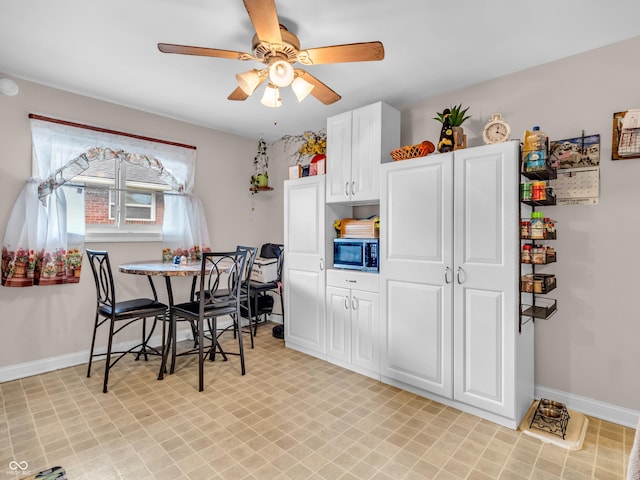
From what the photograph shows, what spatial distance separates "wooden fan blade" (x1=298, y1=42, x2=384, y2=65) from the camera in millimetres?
1781

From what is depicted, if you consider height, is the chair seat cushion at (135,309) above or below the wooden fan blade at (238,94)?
below

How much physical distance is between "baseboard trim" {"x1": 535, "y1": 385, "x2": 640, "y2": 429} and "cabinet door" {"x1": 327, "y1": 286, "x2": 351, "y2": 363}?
58.8 inches

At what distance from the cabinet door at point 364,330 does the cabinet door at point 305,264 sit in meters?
0.37

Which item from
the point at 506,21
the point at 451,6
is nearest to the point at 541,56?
the point at 506,21

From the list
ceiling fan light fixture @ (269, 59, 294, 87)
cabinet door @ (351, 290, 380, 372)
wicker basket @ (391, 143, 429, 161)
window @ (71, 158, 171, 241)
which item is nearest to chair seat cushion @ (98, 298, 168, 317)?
window @ (71, 158, 171, 241)

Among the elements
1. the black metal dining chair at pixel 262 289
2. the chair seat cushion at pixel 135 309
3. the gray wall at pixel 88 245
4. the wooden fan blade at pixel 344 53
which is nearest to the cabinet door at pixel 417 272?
the wooden fan blade at pixel 344 53

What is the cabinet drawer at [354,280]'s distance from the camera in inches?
112

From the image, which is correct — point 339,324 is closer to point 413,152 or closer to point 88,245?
point 413,152

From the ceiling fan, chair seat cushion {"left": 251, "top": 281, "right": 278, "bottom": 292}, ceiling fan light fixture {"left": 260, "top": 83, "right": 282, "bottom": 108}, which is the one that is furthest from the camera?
chair seat cushion {"left": 251, "top": 281, "right": 278, "bottom": 292}

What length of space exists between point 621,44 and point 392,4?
5.20 feet

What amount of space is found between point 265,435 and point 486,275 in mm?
1734

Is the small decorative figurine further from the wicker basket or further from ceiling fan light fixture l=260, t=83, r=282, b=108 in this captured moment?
ceiling fan light fixture l=260, t=83, r=282, b=108

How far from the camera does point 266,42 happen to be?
1789mm

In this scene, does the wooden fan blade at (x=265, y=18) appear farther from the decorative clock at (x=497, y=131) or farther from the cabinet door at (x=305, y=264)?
the cabinet door at (x=305, y=264)
